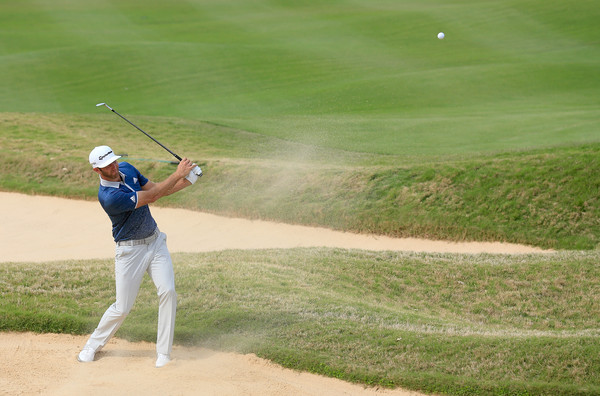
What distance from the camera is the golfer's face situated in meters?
7.63

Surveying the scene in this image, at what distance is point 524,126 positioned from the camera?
21781mm

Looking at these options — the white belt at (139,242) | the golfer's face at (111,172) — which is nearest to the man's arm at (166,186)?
the golfer's face at (111,172)

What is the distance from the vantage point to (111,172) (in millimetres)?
7668

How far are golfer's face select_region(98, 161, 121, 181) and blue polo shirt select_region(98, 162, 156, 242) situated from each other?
0.17 ft

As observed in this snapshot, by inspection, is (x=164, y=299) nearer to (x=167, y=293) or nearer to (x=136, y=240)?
(x=167, y=293)

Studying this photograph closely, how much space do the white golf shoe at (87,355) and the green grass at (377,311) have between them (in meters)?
0.72

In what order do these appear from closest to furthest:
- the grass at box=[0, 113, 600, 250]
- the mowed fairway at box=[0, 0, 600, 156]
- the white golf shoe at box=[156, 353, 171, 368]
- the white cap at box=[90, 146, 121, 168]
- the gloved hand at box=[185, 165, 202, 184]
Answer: the white cap at box=[90, 146, 121, 168] → the gloved hand at box=[185, 165, 202, 184] → the white golf shoe at box=[156, 353, 171, 368] → the grass at box=[0, 113, 600, 250] → the mowed fairway at box=[0, 0, 600, 156]

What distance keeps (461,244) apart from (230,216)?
5.19 metres

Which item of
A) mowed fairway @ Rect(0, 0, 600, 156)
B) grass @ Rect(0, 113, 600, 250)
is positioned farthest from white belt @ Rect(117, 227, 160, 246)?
mowed fairway @ Rect(0, 0, 600, 156)

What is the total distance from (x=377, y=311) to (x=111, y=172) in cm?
400

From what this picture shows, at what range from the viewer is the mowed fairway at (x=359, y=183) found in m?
8.40

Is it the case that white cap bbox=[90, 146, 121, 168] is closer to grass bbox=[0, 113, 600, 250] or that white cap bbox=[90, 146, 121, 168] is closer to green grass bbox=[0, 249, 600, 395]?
green grass bbox=[0, 249, 600, 395]

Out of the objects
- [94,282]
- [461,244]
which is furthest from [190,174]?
[461,244]

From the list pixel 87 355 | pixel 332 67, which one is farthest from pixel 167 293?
pixel 332 67
